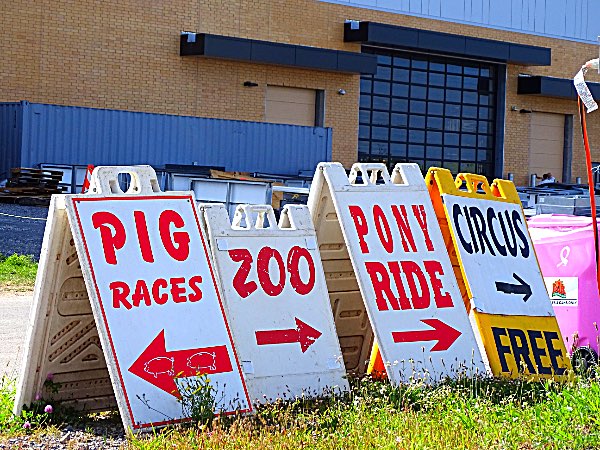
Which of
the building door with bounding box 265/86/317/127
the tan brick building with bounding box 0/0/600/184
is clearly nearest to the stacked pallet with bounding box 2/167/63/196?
the tan brick building with bounding box 0/0/600/184

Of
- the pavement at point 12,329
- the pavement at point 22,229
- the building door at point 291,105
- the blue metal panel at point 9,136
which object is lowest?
the pavement at point 12,329

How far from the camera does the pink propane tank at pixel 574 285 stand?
9734 millimetres

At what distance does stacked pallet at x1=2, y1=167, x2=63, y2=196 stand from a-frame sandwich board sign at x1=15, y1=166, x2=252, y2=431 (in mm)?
21958

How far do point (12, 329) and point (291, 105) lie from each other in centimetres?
2679

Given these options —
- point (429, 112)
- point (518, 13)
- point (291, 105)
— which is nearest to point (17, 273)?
point (291, 105)

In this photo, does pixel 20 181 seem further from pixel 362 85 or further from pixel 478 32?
pixel 478 32

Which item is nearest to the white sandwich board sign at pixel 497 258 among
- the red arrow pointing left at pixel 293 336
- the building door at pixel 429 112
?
the red arrow pointing left at pixel 293 336

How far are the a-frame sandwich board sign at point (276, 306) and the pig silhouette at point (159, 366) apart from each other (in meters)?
0.63

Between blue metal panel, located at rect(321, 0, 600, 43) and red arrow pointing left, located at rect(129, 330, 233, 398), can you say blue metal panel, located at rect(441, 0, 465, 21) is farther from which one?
red arrow pointing left, located at rect(129, 330, 233, 398)

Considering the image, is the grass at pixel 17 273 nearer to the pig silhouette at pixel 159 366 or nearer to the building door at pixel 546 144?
the pig silhouette at pixel 159 366

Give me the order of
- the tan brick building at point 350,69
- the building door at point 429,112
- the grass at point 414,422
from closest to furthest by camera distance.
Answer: the grass at point 414,422 < the tan brick building at point 350,69 < the building door at point 429,112

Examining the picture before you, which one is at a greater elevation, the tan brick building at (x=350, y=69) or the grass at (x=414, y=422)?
the tan brick building at (x=350, y=69)

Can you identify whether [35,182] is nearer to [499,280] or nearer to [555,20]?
[499,280]

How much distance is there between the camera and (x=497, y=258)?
8.70 meters
